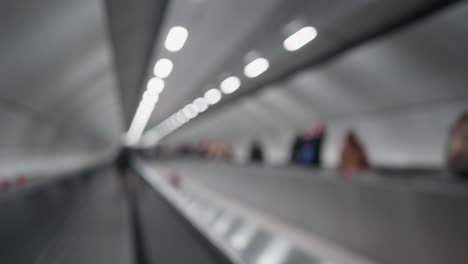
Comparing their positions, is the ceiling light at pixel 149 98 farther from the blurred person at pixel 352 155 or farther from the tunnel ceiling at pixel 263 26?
the blurred person at pixel 352 155

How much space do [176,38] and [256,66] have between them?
4421mm

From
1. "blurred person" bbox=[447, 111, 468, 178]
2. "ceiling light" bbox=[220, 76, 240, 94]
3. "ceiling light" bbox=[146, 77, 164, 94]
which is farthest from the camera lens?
"ceiling light" bbox=[220, 76, 240, 94]

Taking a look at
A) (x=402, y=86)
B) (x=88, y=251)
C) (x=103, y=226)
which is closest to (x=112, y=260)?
(x=88, y=251)

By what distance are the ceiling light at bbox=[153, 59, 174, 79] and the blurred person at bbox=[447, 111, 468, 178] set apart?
519 cm

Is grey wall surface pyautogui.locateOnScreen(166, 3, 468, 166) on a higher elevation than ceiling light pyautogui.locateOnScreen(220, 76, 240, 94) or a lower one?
lower

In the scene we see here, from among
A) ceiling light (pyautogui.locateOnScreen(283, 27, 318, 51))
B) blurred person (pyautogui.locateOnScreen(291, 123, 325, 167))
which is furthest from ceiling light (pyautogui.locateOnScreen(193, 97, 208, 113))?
ceiling light (pyautogui.locateOnScreen(283, 27, 318, 51))

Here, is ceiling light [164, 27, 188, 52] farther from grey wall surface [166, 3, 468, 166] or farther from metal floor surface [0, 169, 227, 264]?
grey wall surface [166, 3, 468, 166]

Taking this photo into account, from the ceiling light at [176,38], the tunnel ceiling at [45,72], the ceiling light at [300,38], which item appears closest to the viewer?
the tunnel ceiling at [45,72]

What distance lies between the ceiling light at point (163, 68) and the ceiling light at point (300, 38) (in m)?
2.40

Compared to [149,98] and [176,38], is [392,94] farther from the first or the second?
[176,38]

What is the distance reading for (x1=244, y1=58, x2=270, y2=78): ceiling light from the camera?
34.9 feet

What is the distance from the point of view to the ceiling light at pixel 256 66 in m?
10.6

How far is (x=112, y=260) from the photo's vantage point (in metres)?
3.79

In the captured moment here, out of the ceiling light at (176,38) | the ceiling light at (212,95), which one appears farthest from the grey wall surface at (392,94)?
the ceiling light at (176,38)
